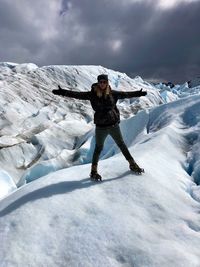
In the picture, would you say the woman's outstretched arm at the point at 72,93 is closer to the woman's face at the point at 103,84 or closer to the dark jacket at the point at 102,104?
the dark jacket at the point at 102,104

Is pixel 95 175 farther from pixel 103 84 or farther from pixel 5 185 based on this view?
pixel 5 185

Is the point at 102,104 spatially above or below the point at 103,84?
below

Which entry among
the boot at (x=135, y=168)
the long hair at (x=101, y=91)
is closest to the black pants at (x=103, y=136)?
the boot at (x=135, y=168)

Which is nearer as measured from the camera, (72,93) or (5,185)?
(72,93)

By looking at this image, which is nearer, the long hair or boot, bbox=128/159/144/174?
the long hair

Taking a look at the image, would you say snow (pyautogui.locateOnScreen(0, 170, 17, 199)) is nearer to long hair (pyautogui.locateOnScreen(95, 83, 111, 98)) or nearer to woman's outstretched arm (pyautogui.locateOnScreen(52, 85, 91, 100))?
woman's outstretched arm (pyautogui.locateOnScreen(52, 85, 91, 100))

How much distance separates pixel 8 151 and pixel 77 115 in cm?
1739

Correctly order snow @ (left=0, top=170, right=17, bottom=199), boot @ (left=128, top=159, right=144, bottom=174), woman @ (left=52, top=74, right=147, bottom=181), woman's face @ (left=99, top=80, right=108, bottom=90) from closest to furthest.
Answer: woman's face @ (left=99, top=80, right=108, bottom=90), woman @ (left=52, top=74, right=147, bottom=181), boot @ (left=128, top=159, right=144, bottom=174), snow @ (left=0, top=170, right=17, bottom=199)

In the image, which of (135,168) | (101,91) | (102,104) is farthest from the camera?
(135,168)

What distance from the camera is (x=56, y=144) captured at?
111 ft

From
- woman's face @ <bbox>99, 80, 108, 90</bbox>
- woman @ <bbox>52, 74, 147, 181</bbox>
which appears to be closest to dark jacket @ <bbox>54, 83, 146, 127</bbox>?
woman @ <bbox>52, 74, 147, 181</bbox>

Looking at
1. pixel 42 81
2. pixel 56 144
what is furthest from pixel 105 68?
pixel 56 144

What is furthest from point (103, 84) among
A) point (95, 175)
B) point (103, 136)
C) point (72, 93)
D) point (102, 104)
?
point (95, 175)

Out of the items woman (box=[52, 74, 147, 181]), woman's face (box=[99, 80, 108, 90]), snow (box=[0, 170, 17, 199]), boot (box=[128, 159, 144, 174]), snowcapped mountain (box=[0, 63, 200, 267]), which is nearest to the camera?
snowcapped mountain (box=[0, 63, 200, 267])
